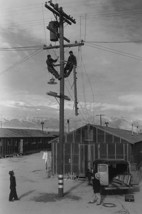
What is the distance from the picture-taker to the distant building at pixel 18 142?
59594mm

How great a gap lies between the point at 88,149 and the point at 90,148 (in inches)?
9.2

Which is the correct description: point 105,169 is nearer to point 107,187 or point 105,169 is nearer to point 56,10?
point 107,187

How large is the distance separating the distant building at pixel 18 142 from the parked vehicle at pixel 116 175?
1360 inches

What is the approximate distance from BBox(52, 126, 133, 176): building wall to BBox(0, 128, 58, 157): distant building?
2734 cm

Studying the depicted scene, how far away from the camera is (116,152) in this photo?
31.9 meters

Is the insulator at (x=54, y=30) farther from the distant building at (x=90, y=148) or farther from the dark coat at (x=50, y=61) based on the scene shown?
the distant building at (x=90, y=148)

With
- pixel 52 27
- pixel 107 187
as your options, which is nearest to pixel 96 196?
pixel 107 187

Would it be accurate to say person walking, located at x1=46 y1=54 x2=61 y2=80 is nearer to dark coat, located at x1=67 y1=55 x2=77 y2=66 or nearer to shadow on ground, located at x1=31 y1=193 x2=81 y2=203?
dark coat, located at x1=67 y1=55 x2=77 y2=66

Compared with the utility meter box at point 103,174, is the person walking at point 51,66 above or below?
above

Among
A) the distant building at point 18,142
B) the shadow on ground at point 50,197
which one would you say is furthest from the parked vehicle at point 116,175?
the distant building at point 18,142

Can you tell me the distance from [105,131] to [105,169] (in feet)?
24.4

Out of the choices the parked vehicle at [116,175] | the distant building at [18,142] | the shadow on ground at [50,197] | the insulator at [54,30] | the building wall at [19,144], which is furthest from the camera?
the distant building at [18,142]

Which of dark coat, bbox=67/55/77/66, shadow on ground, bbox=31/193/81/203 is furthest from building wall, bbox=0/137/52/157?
dark coat, bbox=67/55/77/66

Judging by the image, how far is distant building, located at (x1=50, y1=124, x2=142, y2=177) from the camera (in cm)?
3194
